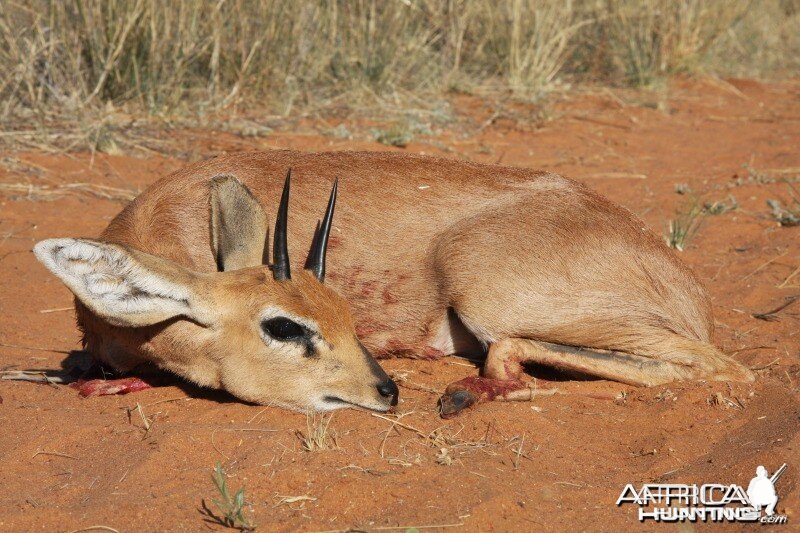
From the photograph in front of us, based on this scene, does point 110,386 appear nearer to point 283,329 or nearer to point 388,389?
point 283,329

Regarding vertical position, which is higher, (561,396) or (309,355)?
(309,355)

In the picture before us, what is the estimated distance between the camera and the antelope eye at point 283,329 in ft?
14.6

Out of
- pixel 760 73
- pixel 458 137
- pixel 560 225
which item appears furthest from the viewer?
pixel 760 73

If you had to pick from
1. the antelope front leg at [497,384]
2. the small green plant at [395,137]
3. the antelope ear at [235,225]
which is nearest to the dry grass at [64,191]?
the small green plant at [395,137]

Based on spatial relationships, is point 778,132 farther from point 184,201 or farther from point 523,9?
point 184,201

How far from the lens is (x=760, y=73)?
14.9 m

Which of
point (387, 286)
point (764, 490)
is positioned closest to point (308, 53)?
point (387, 286)

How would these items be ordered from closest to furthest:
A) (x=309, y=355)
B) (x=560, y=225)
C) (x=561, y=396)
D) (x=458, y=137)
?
(x=309, y=355)
(x=561, y=396)
(x=560, y=225)
(x=458, y=137)

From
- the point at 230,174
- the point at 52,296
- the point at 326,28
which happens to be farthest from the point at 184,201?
the point at 326,28

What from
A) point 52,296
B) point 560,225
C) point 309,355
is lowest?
point 52,296

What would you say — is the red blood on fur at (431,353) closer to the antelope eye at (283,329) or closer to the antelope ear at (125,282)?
the antelope eye at (283,329)

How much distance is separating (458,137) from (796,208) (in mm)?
3534

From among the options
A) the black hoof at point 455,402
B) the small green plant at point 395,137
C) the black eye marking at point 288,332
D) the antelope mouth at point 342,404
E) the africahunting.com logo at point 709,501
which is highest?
the black eye marking at point 288,332

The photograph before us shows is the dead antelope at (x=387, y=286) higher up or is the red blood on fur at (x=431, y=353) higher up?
the dead antelope at (x=387, y=286)
